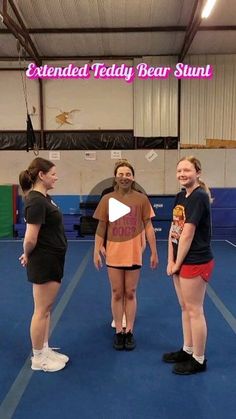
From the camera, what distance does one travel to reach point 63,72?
28.5 ft

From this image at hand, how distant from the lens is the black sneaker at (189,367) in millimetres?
2535

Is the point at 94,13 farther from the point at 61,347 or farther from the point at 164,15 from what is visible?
the point at 61,347

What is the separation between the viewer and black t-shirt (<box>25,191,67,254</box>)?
2.36 meters

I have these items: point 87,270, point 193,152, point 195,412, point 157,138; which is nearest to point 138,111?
point 157,138

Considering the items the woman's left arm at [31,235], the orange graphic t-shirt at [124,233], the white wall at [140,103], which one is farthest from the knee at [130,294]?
the white wall at [140,103]

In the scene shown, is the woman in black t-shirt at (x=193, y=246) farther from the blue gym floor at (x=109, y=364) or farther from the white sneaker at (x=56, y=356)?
the white sneaker at (x=56, y=356)

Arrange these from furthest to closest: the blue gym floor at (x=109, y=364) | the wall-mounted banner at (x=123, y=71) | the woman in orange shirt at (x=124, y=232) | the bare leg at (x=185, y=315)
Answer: the wall-mounted banner at (x=123, y=71)
the woman in orange shirt at (x=124, y=232)
the bare leg at (x=185, y=315)
the blue gym floor at (x=109, y=364)

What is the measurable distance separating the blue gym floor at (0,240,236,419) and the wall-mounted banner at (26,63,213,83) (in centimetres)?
572

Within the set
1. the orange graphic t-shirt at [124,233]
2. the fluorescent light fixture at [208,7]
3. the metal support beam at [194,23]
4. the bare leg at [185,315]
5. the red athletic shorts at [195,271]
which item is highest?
the metal support beam at [194,23]

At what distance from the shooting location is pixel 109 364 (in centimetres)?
272

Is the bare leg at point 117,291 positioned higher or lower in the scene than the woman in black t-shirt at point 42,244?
A: lower

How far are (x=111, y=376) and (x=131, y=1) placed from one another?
20.1ft

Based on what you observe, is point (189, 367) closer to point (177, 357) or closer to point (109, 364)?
point (177, 357)

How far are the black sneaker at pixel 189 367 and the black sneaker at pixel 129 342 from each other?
46cm
